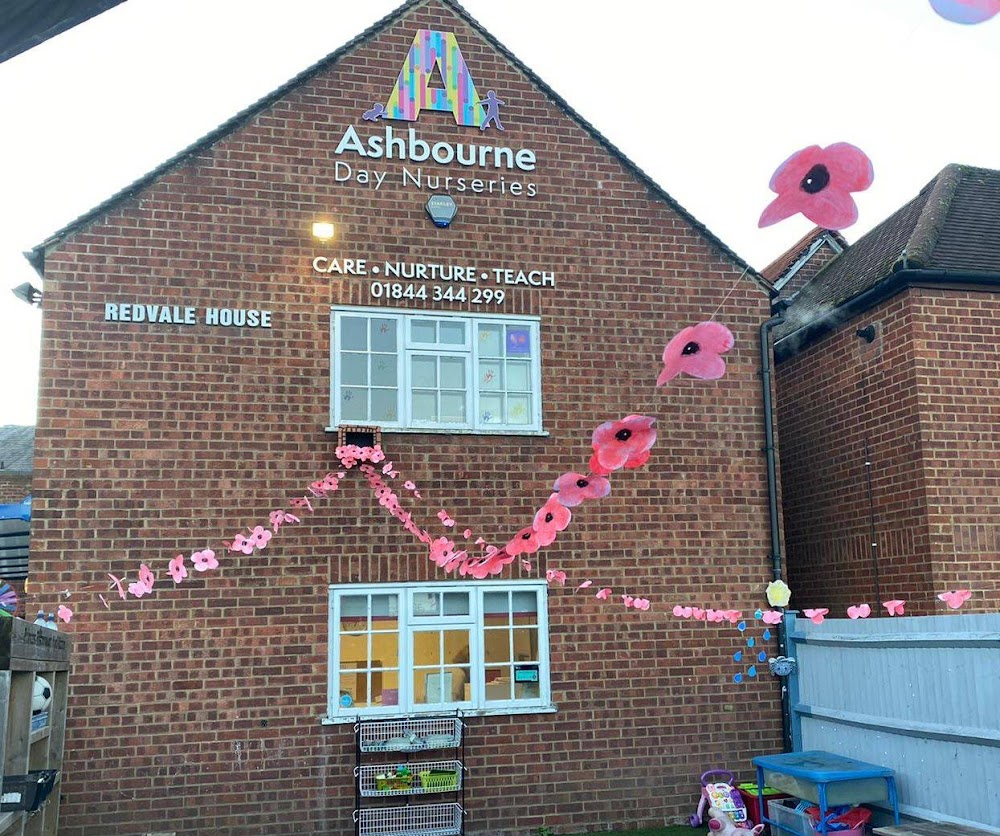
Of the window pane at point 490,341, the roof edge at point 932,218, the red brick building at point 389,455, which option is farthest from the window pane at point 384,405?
the roof edge at point 932,218

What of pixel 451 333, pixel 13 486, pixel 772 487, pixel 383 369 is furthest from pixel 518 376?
pixel 13 486

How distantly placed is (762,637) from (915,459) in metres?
2.42

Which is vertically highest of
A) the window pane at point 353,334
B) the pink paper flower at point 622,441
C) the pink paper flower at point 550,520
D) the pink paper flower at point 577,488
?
the window pane at point 353,334

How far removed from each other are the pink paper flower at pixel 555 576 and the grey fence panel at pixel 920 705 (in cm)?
256

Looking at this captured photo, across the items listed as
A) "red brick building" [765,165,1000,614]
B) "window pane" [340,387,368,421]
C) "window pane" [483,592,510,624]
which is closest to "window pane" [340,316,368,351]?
"window pane" [340,387,368,421]

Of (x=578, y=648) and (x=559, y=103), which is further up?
(x=559, y=103)

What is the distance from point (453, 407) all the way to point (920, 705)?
5028 millimetres

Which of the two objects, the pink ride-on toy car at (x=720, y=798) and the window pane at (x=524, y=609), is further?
the window pane at (x=524, y=609)

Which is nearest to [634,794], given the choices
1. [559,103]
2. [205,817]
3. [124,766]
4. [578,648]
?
[578,648]

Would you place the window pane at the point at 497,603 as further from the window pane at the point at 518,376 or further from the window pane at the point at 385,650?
the window pane at the point at 518,376

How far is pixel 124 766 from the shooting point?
8.89 meters

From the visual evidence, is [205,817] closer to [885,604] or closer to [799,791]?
[799,791]

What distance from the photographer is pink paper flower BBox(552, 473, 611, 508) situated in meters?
10.3

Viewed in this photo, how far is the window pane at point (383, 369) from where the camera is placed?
10062mm
